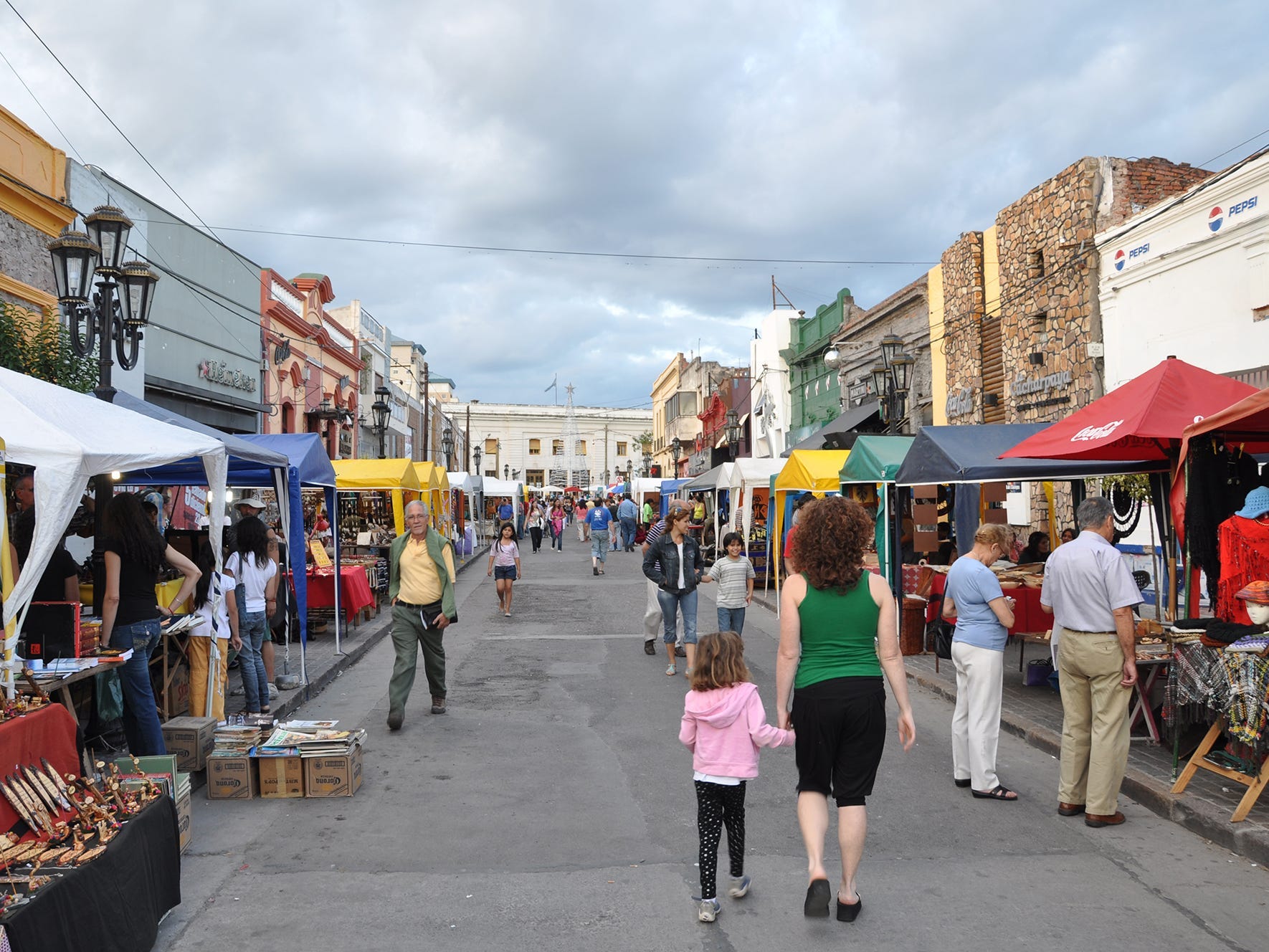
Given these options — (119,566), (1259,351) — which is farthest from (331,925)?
(1259,351)

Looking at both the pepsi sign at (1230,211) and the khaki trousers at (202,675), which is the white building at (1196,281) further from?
the khaki trousers at (202,675)

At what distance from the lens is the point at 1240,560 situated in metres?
6.12

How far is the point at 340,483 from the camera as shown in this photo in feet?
51.0

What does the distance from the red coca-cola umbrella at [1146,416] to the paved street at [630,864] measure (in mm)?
2387

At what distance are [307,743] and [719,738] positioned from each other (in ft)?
10.8

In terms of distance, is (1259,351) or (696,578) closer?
(696,578)

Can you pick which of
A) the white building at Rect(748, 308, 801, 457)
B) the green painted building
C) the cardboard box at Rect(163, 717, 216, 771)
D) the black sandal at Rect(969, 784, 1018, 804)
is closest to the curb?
the black sandal at Rect(969, 784, 1018, 804)

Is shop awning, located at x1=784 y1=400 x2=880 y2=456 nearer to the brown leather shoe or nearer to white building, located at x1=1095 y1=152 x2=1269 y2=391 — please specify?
white building, located at x1=1095 y1=152 x2=1269 y2=391

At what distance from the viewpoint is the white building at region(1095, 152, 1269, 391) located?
1297 cm

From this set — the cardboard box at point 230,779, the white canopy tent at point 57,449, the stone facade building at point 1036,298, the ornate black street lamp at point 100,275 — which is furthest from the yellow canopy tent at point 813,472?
the white canopy tent at point 57,449

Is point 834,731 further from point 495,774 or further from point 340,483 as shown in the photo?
point 340,483

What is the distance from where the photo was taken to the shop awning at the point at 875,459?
11461mm

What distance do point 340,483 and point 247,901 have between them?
11669mm

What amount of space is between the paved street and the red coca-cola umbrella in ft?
7.83
